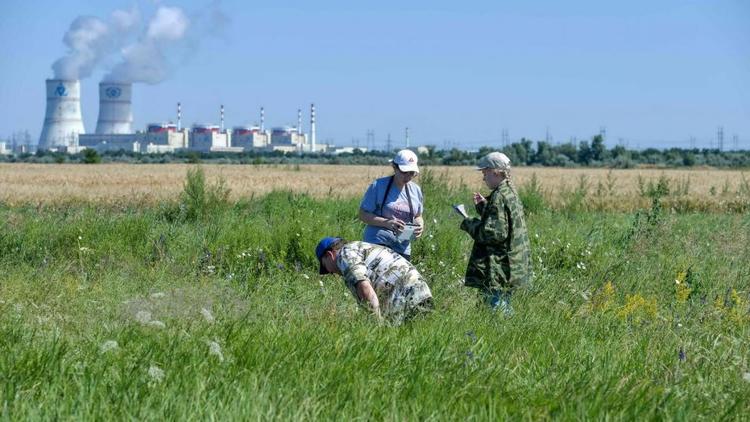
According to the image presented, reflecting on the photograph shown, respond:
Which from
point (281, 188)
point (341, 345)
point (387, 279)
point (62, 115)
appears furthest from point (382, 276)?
point (62, 115)

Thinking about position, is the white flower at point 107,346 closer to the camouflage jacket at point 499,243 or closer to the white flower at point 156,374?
the white flower at point 156,374

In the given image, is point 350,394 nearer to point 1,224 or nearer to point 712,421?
point 712,421

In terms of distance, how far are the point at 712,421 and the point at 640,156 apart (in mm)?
90659

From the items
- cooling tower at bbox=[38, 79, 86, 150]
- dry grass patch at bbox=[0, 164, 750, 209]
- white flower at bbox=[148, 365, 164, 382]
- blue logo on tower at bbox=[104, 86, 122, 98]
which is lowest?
dry grass patch at bbox=[0, 164, 750, 209]

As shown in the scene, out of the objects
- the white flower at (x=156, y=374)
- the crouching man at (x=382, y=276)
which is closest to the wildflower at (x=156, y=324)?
the white flower at (x=156, y=374)

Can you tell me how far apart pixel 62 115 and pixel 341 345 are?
6126 inches

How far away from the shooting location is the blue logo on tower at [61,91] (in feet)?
488

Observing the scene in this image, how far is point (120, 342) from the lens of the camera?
564 cm

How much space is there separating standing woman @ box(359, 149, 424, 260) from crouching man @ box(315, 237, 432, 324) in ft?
4.04

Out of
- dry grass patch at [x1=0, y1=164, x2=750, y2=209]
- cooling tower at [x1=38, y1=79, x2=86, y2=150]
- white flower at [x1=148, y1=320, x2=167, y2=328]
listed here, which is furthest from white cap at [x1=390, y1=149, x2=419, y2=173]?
cooling tower at [x1=38, y1=79, x2=86, y2=150]

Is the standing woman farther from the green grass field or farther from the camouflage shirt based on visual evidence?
the camouflage shirt

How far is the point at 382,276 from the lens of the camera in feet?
23.2

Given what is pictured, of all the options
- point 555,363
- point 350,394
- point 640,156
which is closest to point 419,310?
point 555,363

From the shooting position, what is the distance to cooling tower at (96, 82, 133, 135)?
161375 mm
